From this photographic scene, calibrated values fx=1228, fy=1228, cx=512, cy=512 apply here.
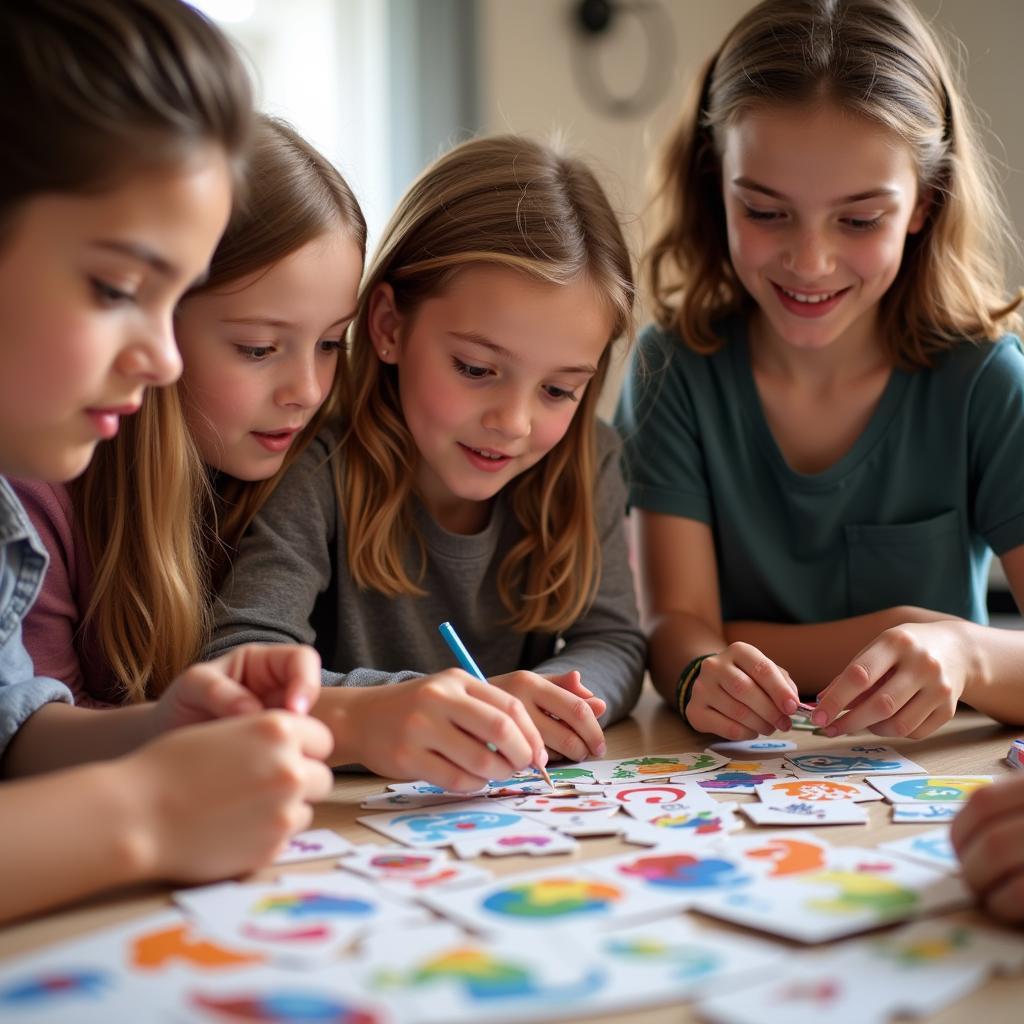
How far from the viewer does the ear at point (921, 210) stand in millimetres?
1572

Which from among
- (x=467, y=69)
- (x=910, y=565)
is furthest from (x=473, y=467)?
(x=467, y=69)

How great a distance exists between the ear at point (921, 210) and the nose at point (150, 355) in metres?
1.02

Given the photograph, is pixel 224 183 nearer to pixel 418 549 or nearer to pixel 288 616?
pixel 288 616

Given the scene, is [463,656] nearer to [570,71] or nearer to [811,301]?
[811,301]

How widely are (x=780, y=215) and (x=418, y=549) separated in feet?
1.98

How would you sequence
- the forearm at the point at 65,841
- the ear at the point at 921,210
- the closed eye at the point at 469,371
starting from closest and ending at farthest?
the forearm at the point at 65,841, the closed eye at the point at 469,371, the ear at the point at 921,210

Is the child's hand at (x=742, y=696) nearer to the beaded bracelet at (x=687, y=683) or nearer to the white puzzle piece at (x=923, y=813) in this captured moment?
the beaded bracelet at (x=687, y=683)

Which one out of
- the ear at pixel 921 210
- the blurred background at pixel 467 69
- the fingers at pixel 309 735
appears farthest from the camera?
the blurred background at pixel 467 69

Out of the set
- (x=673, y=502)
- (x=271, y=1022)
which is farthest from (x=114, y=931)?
(x=673, y=502)

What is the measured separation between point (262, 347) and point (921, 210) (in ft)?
2.85

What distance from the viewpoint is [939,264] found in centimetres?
159

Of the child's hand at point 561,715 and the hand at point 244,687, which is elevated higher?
the hand at point 244,687

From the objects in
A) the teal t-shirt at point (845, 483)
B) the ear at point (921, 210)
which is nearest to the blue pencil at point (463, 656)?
the teal t-shirt at point (845, 483)

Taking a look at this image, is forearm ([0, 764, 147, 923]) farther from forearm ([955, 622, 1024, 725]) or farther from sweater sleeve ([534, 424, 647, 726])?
forearm ([955, 622, 1024, 725])
